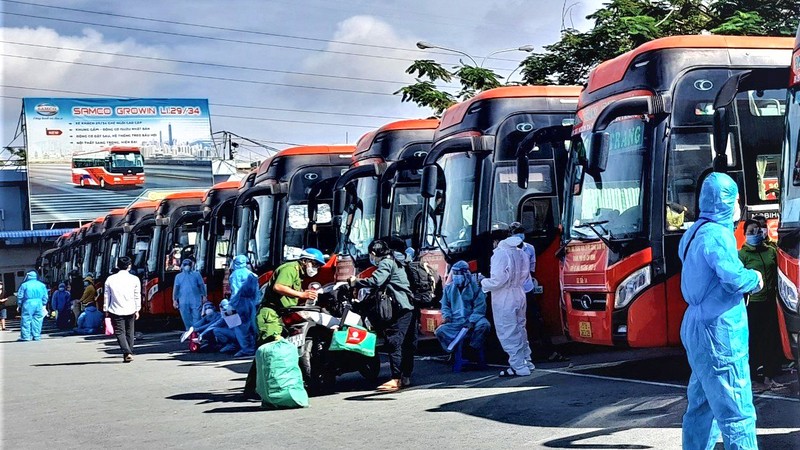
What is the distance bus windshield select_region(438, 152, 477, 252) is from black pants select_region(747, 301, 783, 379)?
5088 mm

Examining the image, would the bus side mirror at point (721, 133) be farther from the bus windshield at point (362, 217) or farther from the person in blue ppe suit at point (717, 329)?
the bus windshield at point (362, 217)

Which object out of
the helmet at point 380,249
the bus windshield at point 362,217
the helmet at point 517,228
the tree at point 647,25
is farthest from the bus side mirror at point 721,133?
the tree at point 647,25

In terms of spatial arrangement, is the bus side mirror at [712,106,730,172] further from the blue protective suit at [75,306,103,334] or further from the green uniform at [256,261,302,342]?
the blue protective suit at [75,306,103,334]

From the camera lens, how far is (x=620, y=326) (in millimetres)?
11047

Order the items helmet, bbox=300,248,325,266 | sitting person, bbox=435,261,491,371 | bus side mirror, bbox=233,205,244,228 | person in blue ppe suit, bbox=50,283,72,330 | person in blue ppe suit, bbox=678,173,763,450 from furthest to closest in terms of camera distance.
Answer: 1. person in blue ppe suit, bbox=50,283,72,330
2. bus side mirror, bbox=233,205,244,228
3. sitting person, bbox=435,261,491,371
4. helmet, bbox=300,248,325,266
5. person in blue ppe suit, bbox=678,173,763,450

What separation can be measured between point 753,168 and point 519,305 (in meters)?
2.91

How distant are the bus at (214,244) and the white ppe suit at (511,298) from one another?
1143cm

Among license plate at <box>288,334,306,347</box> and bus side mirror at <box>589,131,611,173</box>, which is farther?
license plate at <box>288,334,306,347</box>

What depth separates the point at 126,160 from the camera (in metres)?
53.3

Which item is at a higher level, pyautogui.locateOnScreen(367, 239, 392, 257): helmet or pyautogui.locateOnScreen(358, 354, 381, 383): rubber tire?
pyautogui.locateOnScreen(367, 239, 392, 257): helmet

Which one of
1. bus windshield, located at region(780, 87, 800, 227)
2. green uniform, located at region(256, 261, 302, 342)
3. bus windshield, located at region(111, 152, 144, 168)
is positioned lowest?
green uniform, located at region(256, 261, 302, 342)

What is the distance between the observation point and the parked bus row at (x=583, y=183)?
10.9 m

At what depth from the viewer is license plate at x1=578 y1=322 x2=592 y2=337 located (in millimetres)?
11578

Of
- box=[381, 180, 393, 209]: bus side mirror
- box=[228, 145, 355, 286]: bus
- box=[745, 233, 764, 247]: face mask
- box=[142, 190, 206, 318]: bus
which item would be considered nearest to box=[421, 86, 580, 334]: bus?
box=[381, 180, 393, 209]: bus side mirror
